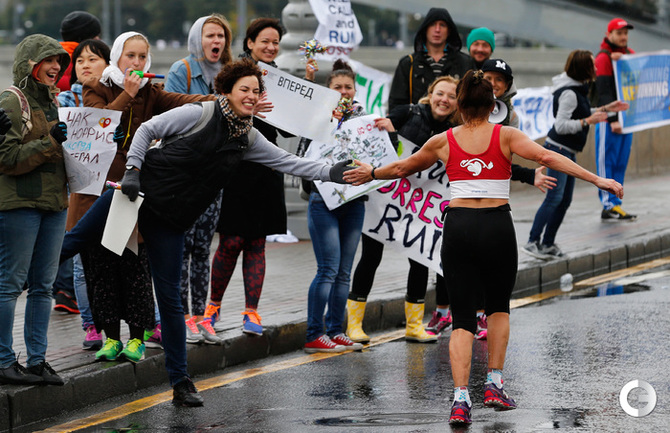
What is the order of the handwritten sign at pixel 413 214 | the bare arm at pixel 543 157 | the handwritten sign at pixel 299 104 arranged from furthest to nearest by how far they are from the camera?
the handwritten sign at pixel 413 214 < the handwritten sign at pixel 299 104 < the bare arm at pixel 543 157

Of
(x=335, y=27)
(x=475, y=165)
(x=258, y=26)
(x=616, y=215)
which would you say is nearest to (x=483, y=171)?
(x=475, y=165)

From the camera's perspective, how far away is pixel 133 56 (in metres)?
6.77

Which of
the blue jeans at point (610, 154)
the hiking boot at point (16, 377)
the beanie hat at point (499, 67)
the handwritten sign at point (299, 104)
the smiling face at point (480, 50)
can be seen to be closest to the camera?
the hiking boot at point (16, 377)

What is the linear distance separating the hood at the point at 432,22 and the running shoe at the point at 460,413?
147 inches

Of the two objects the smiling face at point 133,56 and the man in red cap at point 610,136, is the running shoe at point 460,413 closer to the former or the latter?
the smiling face at point 133,56

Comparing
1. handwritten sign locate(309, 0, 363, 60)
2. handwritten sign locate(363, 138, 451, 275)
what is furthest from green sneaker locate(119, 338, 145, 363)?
handwritten sign locate(309, 0, 363, 60)

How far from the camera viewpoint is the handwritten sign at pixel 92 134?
257 inches

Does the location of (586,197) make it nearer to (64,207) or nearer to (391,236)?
(391,236)

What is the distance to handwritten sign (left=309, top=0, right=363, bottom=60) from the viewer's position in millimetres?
12289

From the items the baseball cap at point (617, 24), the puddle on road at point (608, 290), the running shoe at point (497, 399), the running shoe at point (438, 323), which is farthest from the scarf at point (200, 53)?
the baseball cap at point (617, 24)

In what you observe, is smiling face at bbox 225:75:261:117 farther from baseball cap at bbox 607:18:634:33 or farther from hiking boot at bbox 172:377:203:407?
baseball cap at bbox 607:18:634:33

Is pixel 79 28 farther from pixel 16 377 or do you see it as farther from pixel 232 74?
pixel 16 377

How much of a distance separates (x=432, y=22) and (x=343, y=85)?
1216 millimetres

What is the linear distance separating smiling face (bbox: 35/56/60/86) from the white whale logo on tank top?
A: 7.17 ft
